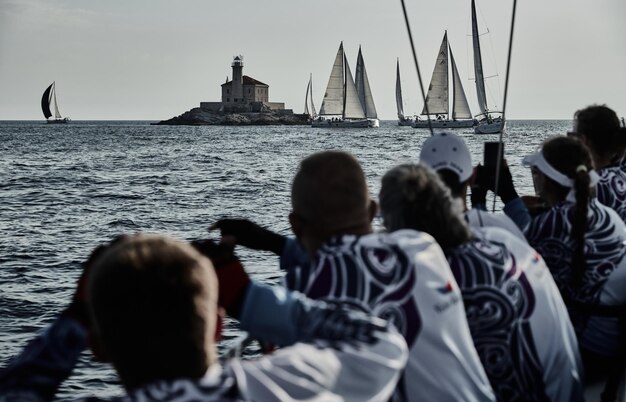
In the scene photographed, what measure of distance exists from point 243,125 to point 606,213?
154 m

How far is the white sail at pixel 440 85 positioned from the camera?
7911cm

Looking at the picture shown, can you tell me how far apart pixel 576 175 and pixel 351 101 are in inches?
3800

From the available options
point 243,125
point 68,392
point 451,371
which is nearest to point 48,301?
point 68,392

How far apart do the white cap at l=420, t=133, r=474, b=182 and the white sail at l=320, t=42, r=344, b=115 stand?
300 feet

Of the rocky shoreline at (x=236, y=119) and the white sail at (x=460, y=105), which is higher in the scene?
the white sail at (x=460, y=105)

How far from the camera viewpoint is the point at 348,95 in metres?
98.6

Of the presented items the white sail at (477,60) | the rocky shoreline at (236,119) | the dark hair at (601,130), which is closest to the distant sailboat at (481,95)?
the white sail at (477,60)

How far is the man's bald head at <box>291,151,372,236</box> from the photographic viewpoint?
2363 millimetres

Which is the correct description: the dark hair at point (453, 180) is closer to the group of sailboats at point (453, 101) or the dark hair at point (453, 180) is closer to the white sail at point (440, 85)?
the group of sailboats at point (453, 101)

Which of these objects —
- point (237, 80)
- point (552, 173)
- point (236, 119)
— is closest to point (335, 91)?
point (236, 119)

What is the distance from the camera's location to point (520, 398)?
113 inches

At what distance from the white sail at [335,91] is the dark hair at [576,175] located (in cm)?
9105

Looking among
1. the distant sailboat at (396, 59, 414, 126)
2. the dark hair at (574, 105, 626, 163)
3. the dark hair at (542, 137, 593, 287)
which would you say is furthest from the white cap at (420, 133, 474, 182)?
the distant sailboat at (396, 59, 414, 126)

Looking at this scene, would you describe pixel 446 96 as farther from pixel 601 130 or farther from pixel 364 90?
pixel 601 130
